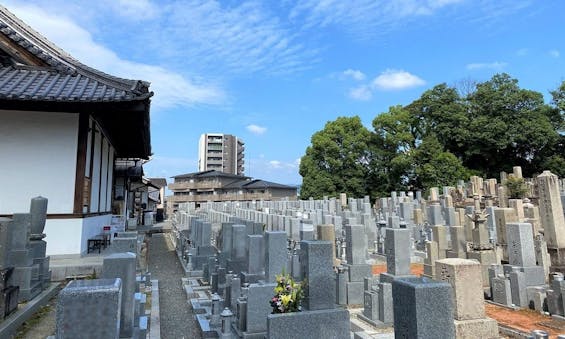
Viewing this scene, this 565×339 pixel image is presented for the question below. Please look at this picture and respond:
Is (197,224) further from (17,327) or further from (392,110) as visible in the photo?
(392,110)

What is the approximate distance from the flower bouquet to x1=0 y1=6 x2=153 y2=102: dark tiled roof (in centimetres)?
558

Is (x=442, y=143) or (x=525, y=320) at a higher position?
(x=442, y=143)

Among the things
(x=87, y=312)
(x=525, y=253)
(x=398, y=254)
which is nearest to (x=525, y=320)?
(x=525, y=253)

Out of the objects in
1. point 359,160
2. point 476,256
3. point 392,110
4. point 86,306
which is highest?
point 392,110

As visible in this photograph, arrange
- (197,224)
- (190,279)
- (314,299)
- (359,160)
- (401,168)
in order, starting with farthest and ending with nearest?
1. (359,160)
2. (401,168)
3. (197,224)
4. (190,279)
5. (314,299)

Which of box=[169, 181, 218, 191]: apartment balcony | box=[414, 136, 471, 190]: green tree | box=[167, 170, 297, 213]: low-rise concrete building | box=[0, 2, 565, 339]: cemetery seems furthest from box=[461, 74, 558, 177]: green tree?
box=[169, 181, 218, 191]: apartment balcony

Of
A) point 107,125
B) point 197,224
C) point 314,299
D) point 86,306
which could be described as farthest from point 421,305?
point 107,125

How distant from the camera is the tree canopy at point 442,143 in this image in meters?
29.0

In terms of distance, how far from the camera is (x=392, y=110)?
33.0 meters

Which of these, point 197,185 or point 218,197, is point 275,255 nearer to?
point 218,197

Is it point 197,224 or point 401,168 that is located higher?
point 401,168

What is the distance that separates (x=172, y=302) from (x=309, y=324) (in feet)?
14.1

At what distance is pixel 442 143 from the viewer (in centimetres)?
3212

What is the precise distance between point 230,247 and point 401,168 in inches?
991
